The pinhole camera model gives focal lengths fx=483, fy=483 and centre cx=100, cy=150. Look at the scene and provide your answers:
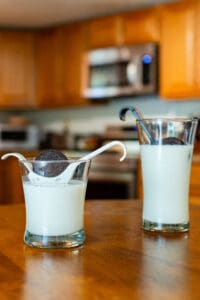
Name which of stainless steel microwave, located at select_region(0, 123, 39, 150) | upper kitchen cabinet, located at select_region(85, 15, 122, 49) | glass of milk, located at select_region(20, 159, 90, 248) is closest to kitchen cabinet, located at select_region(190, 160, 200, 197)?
upper kitchen cabinet, located at select_region(85, 15, 122, 49)

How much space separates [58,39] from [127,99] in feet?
2.78

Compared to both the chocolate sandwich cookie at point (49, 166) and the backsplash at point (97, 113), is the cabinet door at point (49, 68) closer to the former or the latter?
the backsplash at point (97, 113)

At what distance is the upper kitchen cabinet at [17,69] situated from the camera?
14.9 feet

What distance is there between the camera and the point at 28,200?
35.4 inches

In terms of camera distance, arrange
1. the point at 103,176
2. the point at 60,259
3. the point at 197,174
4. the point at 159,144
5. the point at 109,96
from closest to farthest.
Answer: the point at 60,259
the point at 159,144
the point at 197,174
the point at 103,176
the point at 109,96

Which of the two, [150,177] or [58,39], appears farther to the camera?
[58,39]

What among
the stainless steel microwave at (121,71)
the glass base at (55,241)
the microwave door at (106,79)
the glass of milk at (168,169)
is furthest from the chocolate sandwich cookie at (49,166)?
the microwave door at (106,79)

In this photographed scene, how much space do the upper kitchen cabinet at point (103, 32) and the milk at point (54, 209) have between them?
3.17m

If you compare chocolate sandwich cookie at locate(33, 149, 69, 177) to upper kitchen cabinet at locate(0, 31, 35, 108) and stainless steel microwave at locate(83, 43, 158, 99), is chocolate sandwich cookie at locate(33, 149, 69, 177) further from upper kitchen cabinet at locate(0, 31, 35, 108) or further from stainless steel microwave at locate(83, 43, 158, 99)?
upper kitchen cabinet at locate(0, 31, 35, 108)

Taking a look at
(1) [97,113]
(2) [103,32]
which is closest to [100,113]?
(1) [97,113]

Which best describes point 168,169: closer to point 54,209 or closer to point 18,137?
point 54,209

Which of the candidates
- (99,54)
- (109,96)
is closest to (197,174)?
(109,96)

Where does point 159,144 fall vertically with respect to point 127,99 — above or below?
below

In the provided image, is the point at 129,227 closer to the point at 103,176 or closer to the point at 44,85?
the point at 103,176
